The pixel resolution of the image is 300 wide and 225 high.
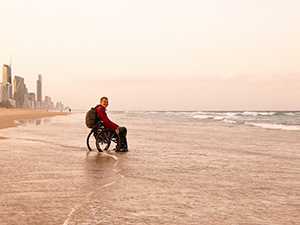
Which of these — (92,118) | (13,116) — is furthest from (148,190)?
(13,116)

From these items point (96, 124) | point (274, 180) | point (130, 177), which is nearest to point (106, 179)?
point (130, 177)

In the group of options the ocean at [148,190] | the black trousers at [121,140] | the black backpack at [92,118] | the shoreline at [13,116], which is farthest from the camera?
the shoreline at [13,116]

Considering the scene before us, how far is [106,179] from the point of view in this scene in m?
5.38

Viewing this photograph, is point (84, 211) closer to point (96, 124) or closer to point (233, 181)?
point (233, 181)

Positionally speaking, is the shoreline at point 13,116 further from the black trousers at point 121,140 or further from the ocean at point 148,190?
the ocean at point 148,190

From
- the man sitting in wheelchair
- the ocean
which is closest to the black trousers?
the man sitting in wheelchair

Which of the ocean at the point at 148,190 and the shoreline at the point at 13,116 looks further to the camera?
the shoreline at the point at 13,116

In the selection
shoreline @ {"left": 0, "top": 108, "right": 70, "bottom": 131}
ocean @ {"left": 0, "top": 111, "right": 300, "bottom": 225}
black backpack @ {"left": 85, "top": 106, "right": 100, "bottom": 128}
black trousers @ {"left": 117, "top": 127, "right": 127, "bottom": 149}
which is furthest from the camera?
shoreline @ {"left": 0, "top": 108, "right": 70, "bottom": 131}

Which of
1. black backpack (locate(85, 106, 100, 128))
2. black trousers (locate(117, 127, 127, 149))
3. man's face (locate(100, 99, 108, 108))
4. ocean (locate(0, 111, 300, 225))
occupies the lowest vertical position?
ocean (locate(0, 111, 300, 225))

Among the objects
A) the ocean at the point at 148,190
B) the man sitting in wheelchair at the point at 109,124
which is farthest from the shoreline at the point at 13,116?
the ocean at the point at 148,190

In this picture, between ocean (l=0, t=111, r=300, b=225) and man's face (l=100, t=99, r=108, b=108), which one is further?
man's face (l=100, t=99, r=108, b=108)

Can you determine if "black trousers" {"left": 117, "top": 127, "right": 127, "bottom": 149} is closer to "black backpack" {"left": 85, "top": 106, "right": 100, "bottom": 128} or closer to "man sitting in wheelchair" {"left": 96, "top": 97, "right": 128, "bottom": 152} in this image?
"man sitting in wheelchair" {"left": 96, "top": 97, "right": 128, "bottom": 152}

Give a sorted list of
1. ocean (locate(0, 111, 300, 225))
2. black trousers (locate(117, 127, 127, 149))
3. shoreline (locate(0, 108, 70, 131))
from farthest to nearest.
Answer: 1. shoreline (locate(0, 108, 70, 131))
2. black trousers (locate(117, 127, 127, 149))
3. ocean (locate(0, 111, 300, 225))

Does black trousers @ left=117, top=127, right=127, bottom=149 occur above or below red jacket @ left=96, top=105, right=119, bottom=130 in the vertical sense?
A: below
